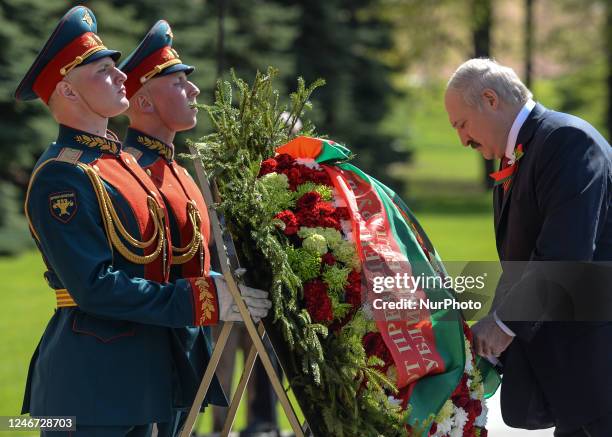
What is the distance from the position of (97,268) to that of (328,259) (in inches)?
30.8

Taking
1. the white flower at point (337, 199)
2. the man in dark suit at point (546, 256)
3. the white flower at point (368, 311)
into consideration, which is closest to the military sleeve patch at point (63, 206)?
the white flower at point (337, 199)

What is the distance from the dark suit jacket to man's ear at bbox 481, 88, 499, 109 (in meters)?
0.14

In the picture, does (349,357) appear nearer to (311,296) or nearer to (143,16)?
(311,296)

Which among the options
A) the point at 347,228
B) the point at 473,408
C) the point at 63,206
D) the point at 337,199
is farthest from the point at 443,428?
the point at 63,206

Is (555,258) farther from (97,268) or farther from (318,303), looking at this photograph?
(97,268)

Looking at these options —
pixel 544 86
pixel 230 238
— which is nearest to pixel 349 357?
pixel 230 238

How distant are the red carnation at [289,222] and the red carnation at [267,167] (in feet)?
0.62

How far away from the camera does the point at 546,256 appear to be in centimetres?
381

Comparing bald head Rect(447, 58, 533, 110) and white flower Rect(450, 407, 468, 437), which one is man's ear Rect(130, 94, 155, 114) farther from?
A: white flower Rect(450, 407, 468, 437)

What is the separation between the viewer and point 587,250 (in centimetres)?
379

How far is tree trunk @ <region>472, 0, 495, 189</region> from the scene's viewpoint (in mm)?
25994

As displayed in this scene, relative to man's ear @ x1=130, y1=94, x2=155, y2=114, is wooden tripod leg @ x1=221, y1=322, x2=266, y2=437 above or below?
below

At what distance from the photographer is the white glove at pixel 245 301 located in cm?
350

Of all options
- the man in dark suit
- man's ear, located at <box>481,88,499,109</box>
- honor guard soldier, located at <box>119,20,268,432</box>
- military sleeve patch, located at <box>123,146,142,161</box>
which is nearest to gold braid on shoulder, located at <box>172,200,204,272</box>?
honor guard soldier, located at <box>119,20,268,432</box>
